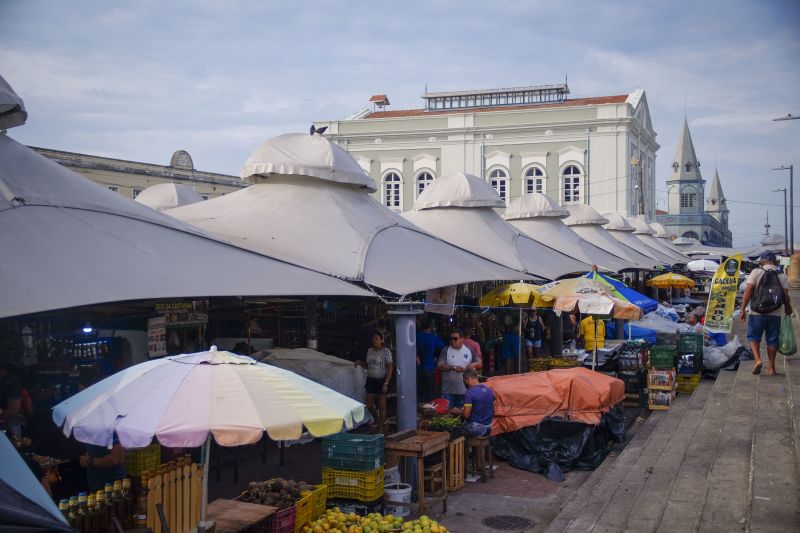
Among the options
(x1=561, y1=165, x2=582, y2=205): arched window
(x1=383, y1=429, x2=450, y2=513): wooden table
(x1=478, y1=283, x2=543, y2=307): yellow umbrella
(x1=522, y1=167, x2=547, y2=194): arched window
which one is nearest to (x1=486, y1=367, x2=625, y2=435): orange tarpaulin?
(x1=383, y1=429, x2=450, y2=513): wooden table

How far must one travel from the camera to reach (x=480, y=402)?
910 cm

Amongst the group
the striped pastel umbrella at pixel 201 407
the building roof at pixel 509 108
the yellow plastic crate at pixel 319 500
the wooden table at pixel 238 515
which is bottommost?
the yellow plastic crate at pixel 319 500

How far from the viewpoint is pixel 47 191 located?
6500 millimetres

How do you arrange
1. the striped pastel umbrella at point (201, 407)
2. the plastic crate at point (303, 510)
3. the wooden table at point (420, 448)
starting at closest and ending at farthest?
the striped pastel umbrella at point (201, 407)
the plastic crate at point (303, 510)
the wooden table at point (420, 448)

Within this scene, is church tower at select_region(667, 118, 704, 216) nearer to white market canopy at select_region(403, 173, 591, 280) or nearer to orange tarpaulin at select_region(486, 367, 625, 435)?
white market canopy at select_region(403, 173, 591, 280)

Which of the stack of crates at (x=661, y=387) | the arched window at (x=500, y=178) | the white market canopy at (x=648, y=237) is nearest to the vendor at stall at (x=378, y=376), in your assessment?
the stack of crates at (x=661, y=387)

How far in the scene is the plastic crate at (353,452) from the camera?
6.98 m

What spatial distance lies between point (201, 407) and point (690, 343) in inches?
428

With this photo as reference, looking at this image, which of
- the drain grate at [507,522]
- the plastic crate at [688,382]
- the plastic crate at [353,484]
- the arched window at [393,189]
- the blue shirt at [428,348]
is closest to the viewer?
the plastic crate at [353,484]

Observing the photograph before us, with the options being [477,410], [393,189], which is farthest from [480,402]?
[393,189]

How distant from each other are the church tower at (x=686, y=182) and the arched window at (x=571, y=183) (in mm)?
65403

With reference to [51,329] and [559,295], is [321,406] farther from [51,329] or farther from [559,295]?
[559,295]

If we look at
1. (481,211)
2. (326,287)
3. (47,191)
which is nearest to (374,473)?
(326,287)

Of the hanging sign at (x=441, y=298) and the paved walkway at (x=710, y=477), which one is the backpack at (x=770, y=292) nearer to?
the paved walkway at (x=710, y=477)
